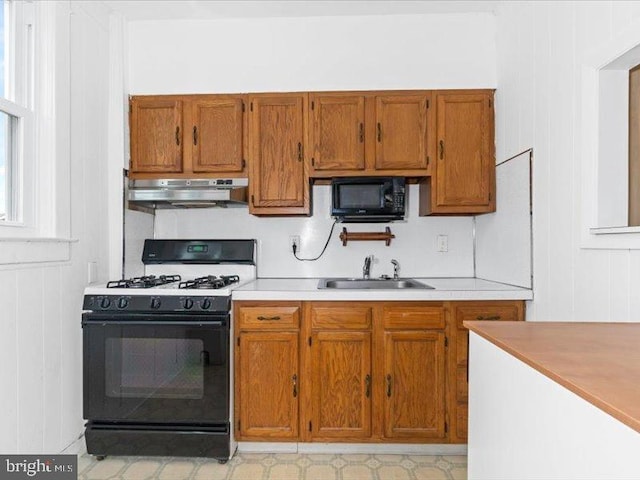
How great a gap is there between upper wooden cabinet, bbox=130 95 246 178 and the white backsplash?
40 cm

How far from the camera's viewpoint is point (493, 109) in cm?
275

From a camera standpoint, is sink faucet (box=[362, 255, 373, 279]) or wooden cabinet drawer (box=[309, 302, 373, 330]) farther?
sink faucet (box=[362, 255, 373, 279])

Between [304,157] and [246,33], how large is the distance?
92 centimetres

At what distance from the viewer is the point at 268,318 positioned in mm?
2385

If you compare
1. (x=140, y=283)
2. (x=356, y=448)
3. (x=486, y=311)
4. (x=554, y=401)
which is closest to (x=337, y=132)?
(x=486, y=311)

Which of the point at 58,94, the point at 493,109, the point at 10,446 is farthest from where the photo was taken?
the point at 493,109

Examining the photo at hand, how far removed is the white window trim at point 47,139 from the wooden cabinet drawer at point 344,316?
4.65ft

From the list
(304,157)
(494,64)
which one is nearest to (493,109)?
(494,64)

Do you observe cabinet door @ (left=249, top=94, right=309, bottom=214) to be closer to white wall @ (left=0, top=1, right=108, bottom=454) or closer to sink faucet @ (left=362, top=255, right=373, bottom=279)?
sink faucet @ (left=362, top=255, right=373, bottom=279)

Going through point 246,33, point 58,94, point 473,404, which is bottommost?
point 473,404

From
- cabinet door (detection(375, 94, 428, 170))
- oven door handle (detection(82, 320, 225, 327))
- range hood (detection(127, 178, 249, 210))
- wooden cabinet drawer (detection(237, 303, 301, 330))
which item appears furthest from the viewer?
cabinet door (detection(375, 94, 428, 170))

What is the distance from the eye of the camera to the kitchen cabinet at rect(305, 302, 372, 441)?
2.38m

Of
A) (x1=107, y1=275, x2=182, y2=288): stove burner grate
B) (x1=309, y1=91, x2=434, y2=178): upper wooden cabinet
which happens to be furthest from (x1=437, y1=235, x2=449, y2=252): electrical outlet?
(x1=107, y1=275, x2=182, y2=288): stove burner grate

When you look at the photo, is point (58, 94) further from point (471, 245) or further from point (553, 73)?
point (471, 245)
